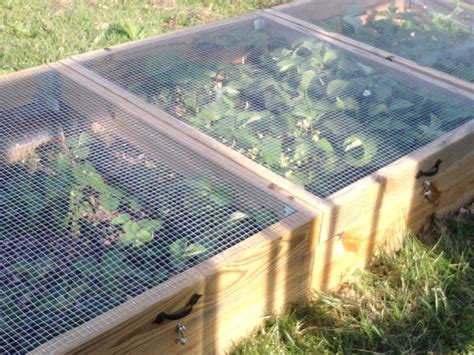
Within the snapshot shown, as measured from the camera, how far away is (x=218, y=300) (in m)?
1.75

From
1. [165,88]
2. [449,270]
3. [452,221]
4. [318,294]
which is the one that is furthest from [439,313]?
[165,88]

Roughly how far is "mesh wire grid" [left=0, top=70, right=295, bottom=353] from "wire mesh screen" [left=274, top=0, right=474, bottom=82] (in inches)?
51.6

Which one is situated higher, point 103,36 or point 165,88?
point 165,88

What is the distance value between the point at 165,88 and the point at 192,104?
6.8 inches

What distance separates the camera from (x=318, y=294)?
2.11 m

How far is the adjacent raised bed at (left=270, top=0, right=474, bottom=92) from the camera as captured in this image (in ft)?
9.48

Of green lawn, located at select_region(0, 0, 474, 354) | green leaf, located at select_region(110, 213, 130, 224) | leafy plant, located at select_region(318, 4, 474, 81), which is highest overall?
green leaf, located at select_region(110, 213, 130, 224)

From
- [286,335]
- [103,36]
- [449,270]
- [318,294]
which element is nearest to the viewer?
[286,335]

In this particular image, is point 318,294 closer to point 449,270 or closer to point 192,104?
point 449,270

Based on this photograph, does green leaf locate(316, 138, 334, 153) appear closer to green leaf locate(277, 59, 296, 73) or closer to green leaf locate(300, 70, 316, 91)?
green leaf locate(300, 70, 316, 91)

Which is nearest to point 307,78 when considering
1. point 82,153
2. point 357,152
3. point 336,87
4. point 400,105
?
point 336,87

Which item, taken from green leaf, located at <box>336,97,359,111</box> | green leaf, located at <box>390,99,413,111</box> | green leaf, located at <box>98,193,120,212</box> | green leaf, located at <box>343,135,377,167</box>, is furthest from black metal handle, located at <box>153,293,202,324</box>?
green leaf, located at <box>390,99,413,111</box>

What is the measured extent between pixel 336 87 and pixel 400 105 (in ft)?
0.82

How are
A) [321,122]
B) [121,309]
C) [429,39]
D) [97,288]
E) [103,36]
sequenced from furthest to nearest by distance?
[103,36] → [429,39] → [321,122] → [97,288] → [121,309]
